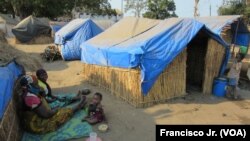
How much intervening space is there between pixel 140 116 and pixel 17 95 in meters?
2.87

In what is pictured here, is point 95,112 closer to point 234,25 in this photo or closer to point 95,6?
point 234,25

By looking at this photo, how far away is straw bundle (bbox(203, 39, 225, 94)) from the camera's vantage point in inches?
331

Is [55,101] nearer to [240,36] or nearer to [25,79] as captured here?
[25,79]

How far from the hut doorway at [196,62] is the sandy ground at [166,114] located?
121 cm

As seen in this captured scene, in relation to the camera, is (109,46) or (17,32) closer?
(109,46)

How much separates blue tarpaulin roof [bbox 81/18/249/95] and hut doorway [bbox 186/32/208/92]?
1.01 m

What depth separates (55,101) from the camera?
24.0 feet

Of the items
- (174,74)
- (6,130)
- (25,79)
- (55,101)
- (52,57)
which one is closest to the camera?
(6,130)

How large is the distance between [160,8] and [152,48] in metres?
25.1

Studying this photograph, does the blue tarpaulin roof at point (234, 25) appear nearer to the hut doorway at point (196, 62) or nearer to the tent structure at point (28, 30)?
the hut doorway at point (196, 62)

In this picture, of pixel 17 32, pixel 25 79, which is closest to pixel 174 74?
pixel 25 79

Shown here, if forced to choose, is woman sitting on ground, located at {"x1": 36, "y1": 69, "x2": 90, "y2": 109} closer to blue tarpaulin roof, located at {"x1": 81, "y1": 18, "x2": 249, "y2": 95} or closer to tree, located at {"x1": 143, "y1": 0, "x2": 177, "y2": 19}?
blue tarpaulin roof, located at {"x1": 81, "y1": 18, "x2": 249, "y2": 95}

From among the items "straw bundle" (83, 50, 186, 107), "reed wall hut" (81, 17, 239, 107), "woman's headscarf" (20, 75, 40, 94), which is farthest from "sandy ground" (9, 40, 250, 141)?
"woman's headscarf" (20, 75, 40, 94)

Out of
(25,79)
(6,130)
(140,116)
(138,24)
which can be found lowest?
(140,116)
